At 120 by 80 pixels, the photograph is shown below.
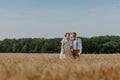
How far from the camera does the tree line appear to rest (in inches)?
3241

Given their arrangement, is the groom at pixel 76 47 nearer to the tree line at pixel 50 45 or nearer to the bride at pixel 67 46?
the bride at pixel 67 46

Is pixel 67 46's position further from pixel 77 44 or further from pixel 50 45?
pixel 50 45

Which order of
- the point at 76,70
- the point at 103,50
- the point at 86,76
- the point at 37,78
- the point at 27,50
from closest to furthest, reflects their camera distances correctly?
the point at 37,78, the point at 86,76, the point at 76,70, the point at 103,50, the point at 27,50

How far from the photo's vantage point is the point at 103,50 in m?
80.9

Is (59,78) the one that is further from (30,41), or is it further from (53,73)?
(30,41)

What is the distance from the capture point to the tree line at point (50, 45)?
82312 millimetres

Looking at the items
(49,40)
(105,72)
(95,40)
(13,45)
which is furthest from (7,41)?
(105,72)

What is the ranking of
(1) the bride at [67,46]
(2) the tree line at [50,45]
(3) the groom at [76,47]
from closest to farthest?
1. (1) the bride at [67,46]
2. (3) the groom at [76,47]
3. (2) the tree line at [50,45]

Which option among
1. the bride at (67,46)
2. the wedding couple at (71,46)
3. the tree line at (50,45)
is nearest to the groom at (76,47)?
the wedding couple at (71,46)

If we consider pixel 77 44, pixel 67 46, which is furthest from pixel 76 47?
pixel 67 46

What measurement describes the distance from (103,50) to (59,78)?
3124 inches

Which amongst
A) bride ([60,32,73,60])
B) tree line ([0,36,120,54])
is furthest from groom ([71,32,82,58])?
tree line ([0,36,120,54])

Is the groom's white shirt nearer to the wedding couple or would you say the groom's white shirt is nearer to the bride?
the wedding couple

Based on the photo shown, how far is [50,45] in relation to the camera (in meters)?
86.4
